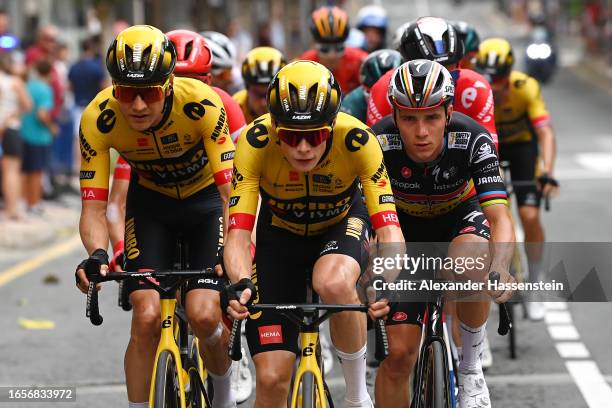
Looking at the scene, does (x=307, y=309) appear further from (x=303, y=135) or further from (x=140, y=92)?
(x=140, y=92)

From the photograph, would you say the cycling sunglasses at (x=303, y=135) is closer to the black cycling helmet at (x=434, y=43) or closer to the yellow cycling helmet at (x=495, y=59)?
the black cycling helmet at (x=434, y=43)

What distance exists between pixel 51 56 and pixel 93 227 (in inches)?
416

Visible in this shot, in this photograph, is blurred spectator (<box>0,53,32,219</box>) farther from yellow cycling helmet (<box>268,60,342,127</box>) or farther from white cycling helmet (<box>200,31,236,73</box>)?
yellow cycling helmet (<box>268,60,342,127</box>)

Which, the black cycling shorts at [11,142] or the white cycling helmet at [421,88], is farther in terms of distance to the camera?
the black cycling shorts at [11,142]

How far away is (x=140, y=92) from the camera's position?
20.5 ft

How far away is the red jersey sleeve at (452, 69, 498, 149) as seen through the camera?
750 centimetres

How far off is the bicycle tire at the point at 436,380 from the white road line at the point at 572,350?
315 centimetres

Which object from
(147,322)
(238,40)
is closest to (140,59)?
(147,322)

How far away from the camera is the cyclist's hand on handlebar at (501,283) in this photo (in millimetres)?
5885

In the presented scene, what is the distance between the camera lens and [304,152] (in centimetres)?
569

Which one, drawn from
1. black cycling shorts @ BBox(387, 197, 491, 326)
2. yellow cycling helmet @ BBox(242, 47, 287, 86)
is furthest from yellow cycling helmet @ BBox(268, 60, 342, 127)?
yellow cycling helmet @ BBox(242, 47, 287, 86)

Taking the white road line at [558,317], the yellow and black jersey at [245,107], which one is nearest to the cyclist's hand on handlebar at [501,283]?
the yellow and black jersey at [245,107]

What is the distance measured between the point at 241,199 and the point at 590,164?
15.8 metres

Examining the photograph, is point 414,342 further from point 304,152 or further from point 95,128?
point 95,128
